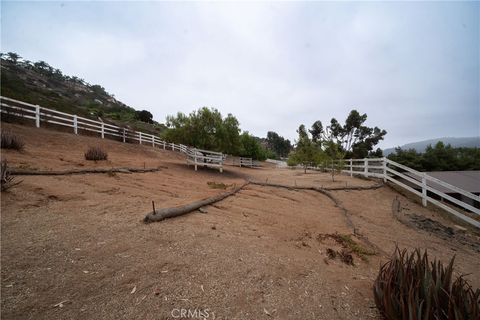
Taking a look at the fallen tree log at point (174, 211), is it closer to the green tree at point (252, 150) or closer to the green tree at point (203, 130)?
the green tree at point (203, 130)

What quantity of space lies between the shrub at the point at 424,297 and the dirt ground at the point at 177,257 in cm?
31

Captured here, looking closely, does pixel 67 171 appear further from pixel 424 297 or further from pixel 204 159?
pixel 204 159

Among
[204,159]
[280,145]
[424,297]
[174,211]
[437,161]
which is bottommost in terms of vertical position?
[424,297]

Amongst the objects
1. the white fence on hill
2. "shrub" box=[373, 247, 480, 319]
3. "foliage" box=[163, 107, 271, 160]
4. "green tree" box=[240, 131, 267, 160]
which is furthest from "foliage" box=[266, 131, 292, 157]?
"shrub" box=[373, 247, 480, 319]

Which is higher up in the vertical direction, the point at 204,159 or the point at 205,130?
the point at 205,130

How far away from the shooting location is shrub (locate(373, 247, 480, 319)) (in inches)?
79.0

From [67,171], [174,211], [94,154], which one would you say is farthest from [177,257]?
[94,154]

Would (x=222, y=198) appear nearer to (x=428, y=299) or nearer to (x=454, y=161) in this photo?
(x=428, y=299)

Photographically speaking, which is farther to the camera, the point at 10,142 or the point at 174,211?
the point at 10,142

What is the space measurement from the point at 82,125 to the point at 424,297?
23940mm

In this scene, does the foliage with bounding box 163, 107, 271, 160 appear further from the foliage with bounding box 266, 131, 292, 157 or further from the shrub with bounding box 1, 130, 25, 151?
the foliage with bounding box 266, 131, 292, 157

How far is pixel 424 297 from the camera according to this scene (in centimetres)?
231

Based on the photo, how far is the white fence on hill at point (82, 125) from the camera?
12566mm

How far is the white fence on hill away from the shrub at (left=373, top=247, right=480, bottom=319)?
12.1 metres
